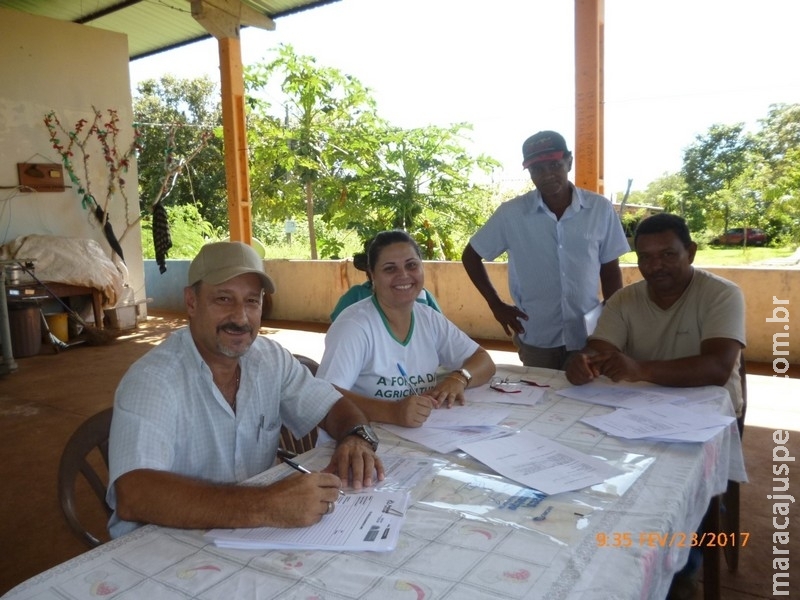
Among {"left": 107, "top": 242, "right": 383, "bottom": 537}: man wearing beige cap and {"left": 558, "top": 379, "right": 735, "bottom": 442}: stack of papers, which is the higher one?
{"left": 107, "top": 242, "right": 383, "bottom": 537}: man wearing beige cap

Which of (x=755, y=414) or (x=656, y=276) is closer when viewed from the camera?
(x=656, y=276)

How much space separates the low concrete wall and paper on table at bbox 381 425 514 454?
4.82 meters

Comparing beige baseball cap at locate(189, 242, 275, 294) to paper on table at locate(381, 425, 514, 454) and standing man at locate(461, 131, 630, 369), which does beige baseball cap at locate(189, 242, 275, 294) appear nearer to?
paper on table at locate(381, 425, 514, 454)

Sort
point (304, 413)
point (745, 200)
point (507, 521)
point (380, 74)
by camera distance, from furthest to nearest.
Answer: point (745, 200), point (380, 74), point (304, 413), point (507, 521)

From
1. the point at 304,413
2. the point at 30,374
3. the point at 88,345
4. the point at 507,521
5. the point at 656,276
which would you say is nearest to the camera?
the point at 507,521

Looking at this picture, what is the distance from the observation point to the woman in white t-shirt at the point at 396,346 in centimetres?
211

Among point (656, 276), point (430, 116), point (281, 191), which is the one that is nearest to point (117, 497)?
point (656, 276)

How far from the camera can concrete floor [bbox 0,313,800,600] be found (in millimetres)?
2611

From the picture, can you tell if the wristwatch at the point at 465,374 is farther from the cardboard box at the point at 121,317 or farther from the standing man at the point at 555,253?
the cardboard box at the point at 121,317

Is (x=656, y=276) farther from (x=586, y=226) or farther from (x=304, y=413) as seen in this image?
(x=304, y=413)

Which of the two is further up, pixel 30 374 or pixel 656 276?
pixel 656 276

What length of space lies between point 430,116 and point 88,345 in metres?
6.10

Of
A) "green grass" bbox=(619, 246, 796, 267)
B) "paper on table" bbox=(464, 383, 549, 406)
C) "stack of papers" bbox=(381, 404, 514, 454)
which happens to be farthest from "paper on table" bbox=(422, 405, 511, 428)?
"green grass" bbox=(619, 246, 796, 267)

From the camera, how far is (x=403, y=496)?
53.7 inches
